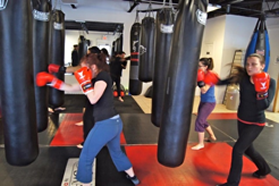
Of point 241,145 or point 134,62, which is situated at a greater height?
point 134,62

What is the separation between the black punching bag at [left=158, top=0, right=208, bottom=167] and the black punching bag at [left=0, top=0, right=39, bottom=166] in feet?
2.58

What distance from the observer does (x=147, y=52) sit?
291cm

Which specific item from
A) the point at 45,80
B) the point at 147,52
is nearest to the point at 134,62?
the point at 147,52

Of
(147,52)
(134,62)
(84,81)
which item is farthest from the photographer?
(134,62)

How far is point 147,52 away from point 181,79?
5.72ft

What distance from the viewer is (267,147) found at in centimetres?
299

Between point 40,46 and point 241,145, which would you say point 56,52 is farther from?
point 241,145

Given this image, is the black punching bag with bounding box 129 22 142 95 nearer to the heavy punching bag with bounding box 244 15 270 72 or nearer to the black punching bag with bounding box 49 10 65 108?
the black punching bag with bounding box 49 10 65 108

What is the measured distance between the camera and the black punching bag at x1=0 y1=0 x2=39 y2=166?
1.01m

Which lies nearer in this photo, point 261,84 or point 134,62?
point 261,84

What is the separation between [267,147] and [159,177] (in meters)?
1.88

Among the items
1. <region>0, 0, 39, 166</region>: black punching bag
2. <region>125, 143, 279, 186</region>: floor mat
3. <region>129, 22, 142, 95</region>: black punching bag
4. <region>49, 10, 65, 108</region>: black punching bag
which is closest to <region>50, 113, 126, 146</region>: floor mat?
<region>125, 143, 279, 186</region>: floor mat

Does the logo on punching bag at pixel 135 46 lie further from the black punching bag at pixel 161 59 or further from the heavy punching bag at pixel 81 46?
the heavy punching bag at pixel 81 46

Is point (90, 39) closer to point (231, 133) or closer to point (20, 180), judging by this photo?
point (231, 133)
